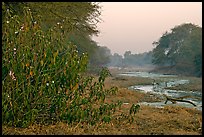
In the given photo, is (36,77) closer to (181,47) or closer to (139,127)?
(139,127)

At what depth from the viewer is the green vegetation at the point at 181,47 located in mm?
64250

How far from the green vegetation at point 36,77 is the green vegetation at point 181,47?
48.7 m

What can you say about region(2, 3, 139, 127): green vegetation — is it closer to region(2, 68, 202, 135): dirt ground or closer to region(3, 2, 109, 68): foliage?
region(2, 68, 202, 135): dirt ground

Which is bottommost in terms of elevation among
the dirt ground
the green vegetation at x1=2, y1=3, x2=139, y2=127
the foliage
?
the dirt ground

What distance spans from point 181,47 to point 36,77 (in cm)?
6400

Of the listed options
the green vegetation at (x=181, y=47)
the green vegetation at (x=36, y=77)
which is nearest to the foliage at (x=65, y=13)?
the green vegetation at (x=36, y=77)

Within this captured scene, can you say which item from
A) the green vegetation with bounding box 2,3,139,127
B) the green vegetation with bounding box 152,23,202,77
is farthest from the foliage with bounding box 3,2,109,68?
the green vegetation with bounding box 152,23,202,77

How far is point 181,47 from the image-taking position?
229ft

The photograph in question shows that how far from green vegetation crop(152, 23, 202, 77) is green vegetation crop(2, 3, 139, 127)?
48.7m

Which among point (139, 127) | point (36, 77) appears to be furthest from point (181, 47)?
point (36, 77)

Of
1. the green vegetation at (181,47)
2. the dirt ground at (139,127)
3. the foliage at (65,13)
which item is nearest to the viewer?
the dirt ground at (139,127)

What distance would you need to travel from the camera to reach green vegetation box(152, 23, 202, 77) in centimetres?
6425

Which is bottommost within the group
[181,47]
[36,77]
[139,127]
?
[139,127]

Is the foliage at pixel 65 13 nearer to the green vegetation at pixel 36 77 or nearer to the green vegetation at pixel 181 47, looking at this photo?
the green vegetation at pixel 36 77
